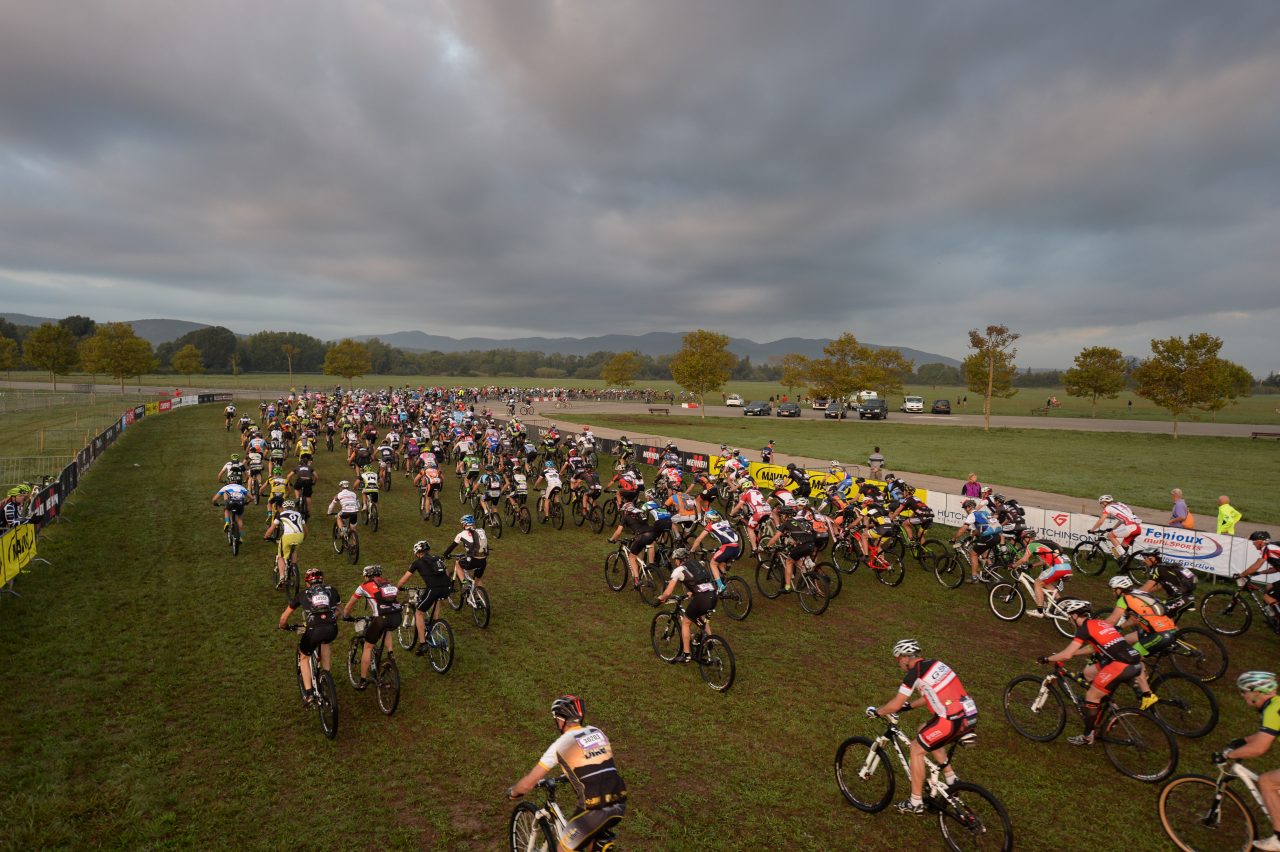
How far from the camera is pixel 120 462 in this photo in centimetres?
2959

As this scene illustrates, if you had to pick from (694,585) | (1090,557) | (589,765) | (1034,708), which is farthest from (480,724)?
(1090,557)

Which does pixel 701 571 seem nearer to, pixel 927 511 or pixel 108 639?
pixel 927 511

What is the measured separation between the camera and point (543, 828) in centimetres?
505

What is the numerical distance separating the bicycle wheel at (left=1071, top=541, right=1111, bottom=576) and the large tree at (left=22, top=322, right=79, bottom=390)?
107m

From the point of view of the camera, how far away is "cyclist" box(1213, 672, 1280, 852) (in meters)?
5.38

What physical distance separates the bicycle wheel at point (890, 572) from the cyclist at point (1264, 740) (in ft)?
28.8

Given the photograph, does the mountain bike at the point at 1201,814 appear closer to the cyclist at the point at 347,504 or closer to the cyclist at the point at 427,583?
the cyclist at the point at 427,583

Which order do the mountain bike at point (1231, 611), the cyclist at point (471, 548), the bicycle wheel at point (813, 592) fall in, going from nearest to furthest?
the cyclist at point (471, 548)
the mountain bike at point (1231, 611)
the bicycle wheel at point (813, 592)

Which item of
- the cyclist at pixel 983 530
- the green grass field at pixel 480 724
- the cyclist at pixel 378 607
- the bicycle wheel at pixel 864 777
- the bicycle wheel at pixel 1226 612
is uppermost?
the cyclist at pixel 983 530

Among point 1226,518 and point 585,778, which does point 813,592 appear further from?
point 1226,518

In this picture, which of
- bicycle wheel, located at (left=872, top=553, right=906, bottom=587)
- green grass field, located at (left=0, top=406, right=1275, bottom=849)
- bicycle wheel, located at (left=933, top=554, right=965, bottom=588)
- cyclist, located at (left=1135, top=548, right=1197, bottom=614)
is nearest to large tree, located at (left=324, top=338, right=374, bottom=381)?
green grass field, located at (left=0, top=406, right=1275, bottom=849)

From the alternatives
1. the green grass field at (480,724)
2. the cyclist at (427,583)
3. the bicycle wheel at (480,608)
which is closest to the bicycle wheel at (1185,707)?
the green grass field at (480,724)

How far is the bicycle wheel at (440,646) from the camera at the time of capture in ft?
32.6

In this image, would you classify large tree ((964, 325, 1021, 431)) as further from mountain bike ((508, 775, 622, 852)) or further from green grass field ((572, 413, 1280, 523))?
mountain bike ((508, 775, 622, 852))
